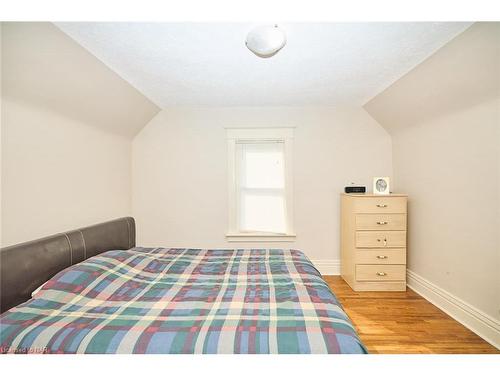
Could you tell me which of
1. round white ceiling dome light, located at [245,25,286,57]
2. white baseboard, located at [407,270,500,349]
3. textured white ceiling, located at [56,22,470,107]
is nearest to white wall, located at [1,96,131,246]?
textured white ceiling, located at [56,22,470,107]

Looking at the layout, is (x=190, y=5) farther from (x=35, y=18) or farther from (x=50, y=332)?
(x=50, y=332)

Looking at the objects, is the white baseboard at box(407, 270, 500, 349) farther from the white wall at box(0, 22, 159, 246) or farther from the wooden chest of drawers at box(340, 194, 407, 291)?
the white wall at box(0, 22, 159, 246)

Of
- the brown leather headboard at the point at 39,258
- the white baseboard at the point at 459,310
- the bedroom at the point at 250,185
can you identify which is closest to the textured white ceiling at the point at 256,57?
the bedroom at the point at 250,185

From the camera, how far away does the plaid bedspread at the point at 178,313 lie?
1059 mm

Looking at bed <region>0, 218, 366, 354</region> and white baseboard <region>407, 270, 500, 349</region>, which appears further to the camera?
white baseboard <region>407, 270, 500, 349</region>

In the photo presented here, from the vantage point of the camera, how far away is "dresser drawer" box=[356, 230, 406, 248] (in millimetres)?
3051

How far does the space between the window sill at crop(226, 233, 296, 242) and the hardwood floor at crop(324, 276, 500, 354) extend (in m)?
0.96

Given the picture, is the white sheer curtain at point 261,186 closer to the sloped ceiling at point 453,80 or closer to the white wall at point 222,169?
the white wall at point 222,169

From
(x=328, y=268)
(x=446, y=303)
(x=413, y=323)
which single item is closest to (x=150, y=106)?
(x=328, y=268)

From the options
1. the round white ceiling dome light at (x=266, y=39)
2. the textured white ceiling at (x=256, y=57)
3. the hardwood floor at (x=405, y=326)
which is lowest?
the hardwood floor at (x=405, y=326)

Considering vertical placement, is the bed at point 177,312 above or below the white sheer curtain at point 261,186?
below

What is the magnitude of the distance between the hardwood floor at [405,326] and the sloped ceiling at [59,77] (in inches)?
116

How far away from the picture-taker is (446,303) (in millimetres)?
2529

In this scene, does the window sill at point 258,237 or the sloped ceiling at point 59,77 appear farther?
the window sill at point 258,237
